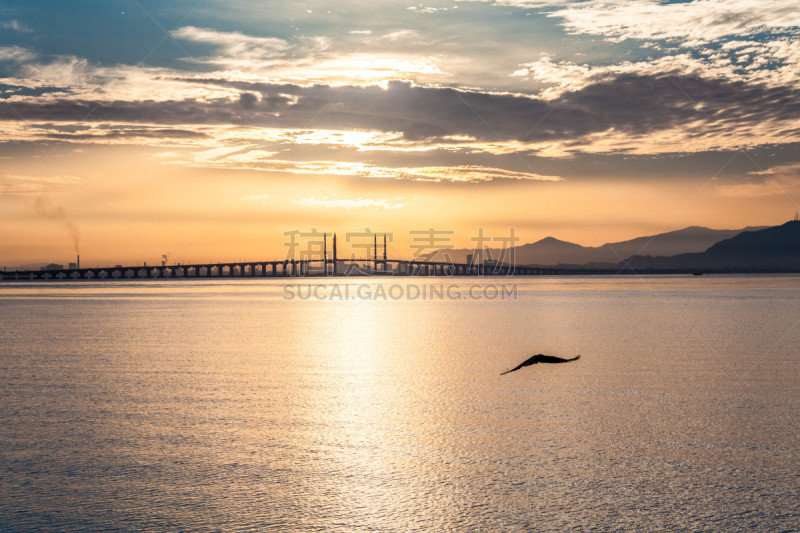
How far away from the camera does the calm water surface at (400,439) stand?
7148 mm

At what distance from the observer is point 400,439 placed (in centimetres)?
1019

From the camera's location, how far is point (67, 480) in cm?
826

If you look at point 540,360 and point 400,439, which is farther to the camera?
point 540,360

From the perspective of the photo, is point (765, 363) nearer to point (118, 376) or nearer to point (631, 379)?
point (631, 379)

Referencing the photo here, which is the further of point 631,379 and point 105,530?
point 631,379

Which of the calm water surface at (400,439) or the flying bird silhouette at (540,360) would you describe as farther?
the flying bird silhouette at (540,360)

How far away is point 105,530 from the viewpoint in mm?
6703

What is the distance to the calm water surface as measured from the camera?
23.5 feet

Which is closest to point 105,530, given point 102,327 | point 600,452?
point 600,452

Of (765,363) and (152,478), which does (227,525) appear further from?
(765,363)

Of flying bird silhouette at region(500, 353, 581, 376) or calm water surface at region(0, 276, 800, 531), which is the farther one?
flying bird silhouette at region(500, 353, 581, 376)

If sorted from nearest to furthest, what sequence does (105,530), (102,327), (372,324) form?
(105,530) < (102,327) < (372,324)

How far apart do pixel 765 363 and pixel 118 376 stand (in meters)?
15.8

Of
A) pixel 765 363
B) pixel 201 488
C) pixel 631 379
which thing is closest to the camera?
pixel 201 488
